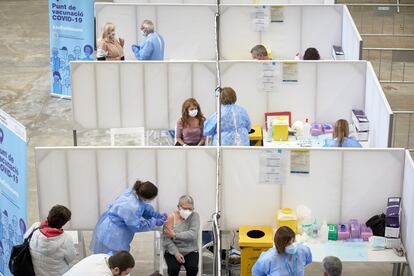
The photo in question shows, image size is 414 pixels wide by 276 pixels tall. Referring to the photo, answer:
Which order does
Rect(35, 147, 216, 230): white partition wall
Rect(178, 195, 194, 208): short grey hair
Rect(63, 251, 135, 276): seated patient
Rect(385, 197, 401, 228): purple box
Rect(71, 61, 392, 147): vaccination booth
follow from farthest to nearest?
Rect(71, 61, 392, 147): vaccination booth, Rect(35, 147, 216, 230): white partition wall, Rect(385, 197, 401, 228): purple box, Rect(178, 195, 194, 208): short grey hair, Rect(63, 251, 135, 276): seated patient

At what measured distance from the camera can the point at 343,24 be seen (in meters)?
11.6

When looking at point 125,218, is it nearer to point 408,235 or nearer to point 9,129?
point 9,129

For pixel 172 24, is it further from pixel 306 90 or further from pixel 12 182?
pixel 12 182

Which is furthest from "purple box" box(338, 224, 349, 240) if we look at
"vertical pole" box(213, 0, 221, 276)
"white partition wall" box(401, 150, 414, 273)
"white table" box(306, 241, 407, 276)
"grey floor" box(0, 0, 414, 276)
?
"vertical pole" box(213, 0, 221, 276)

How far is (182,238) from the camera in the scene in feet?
23.9

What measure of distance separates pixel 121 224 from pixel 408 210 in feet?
8.38

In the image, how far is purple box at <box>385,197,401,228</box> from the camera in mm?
7340

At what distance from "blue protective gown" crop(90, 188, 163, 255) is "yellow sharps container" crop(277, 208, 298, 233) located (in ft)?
3.91

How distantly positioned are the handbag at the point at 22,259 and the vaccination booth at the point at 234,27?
18.3 feet

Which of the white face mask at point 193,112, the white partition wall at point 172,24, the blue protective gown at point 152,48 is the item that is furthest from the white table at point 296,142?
the white partition wall at point 172,24

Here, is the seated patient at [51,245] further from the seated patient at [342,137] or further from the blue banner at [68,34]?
the blue banner at [68,34]

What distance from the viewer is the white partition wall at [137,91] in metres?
9.67

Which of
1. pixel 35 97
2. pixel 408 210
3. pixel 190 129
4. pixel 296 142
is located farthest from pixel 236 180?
pixel 35 97

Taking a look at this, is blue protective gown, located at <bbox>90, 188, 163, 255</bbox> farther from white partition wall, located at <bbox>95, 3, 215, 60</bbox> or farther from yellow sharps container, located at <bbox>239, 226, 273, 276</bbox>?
white partition wall, located at <bbox>95, 3, 215, 60</bbox>
